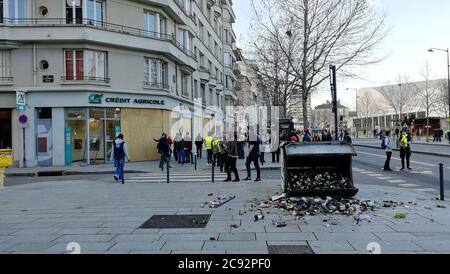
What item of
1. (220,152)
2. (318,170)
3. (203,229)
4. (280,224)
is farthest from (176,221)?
(220,152)

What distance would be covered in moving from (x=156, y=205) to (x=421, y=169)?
12849mm

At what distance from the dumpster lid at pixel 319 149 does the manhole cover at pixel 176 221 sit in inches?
99.1

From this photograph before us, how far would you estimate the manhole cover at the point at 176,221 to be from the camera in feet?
22.9

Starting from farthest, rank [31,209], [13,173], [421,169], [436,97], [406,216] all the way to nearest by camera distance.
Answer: [436,97] → [13,173] → [421,169] → [31,209] → [406,216]

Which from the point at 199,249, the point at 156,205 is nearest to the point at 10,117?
the point at 156,205

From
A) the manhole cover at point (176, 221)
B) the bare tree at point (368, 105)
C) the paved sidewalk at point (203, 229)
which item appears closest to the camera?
the paved sidewalk at point (203, 229)

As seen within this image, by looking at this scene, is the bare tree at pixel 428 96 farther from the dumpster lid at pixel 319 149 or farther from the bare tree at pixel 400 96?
the dumpster lid at pixel 319 149

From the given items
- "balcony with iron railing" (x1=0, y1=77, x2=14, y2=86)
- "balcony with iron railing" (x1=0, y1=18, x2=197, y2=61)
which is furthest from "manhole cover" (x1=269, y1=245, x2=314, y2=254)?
"balcony with iron railing" (x1=0, y1=77, x2=14, y2=86)

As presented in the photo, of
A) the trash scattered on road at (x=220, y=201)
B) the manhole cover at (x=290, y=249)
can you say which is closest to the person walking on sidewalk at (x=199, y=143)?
Result: the trash scattered on road at (x=220, y=201)

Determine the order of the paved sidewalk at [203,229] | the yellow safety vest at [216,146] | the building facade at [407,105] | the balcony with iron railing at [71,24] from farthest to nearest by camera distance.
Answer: the building facade at [407,105], the balcony with iron railing at [71,24], the yellow safety vest at [216,146], the paved sidewalk at [203,229]

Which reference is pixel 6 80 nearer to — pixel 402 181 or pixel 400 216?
pixel 402 181

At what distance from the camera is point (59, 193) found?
457 inches

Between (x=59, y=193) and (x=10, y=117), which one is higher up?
(x=10, y=117)

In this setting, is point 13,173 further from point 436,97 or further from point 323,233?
point 436,97
